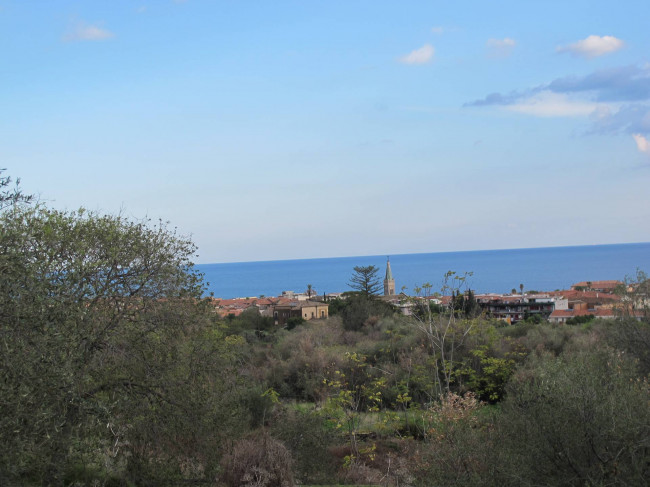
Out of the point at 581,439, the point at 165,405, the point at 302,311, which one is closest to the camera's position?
the point at 581,439

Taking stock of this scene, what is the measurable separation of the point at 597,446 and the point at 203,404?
5999 millimetres

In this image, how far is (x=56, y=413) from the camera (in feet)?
20.9

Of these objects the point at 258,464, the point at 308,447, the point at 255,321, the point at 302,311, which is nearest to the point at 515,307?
the point at 302,311

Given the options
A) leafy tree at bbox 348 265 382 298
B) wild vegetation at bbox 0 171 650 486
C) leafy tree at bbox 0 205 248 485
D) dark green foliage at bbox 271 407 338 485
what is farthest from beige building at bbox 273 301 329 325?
leafy tree at bbox 0 205 248 485

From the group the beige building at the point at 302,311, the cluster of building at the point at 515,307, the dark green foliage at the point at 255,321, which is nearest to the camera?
the dark green foliage at the point at 255,321

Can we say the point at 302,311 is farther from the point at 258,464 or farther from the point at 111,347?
the point at 111,347

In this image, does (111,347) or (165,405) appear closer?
(111,347)

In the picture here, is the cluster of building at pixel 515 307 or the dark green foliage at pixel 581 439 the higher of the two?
the dark green foliage at pixel 581 439

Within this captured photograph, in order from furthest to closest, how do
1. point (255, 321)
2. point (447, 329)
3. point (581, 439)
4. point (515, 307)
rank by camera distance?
point (515, 307) < point (255, 321) < point (447, 329) < point (581, 439)

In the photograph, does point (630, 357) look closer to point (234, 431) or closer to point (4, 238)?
point (234, 431)

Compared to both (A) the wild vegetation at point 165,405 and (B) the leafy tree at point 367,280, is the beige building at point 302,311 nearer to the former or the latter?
(B) the leafy tree at point 367,280

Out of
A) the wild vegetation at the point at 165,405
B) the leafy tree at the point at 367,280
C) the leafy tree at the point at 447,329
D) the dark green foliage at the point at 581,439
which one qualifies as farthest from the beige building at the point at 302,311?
the dark green foliage at the point at 581,439

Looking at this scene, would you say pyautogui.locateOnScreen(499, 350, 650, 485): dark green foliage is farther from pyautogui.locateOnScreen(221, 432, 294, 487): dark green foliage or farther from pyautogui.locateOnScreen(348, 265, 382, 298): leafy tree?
pyautogui.locateOnScreen(348, 265, 382, 298): leafy tree

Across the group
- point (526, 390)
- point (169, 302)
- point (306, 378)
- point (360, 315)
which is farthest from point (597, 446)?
point (360, 315)
